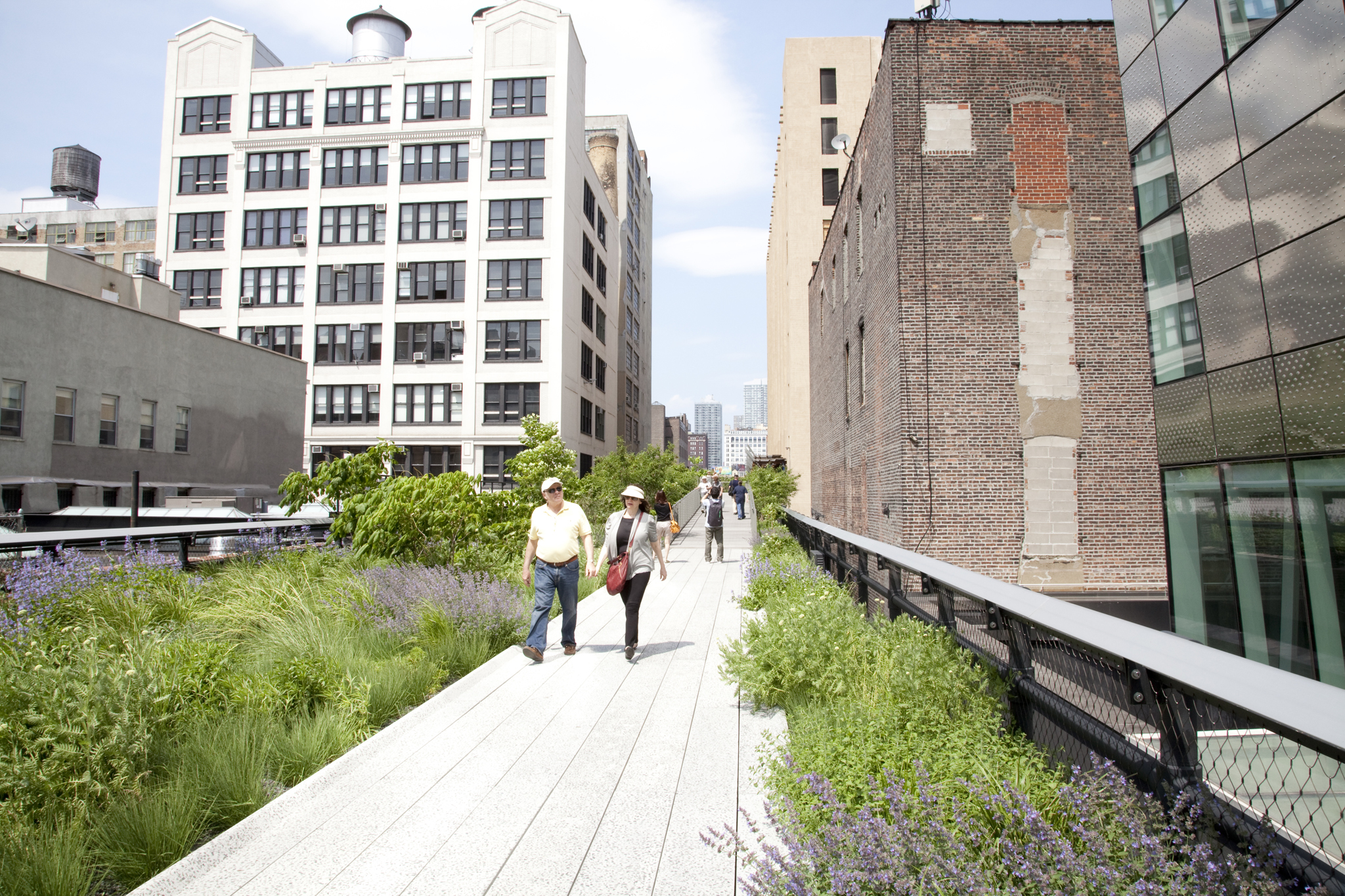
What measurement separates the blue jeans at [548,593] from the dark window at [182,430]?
84.5 feet

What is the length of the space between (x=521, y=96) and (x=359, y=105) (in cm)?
985

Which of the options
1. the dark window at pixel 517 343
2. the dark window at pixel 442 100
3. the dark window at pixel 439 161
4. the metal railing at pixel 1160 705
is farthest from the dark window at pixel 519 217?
the metal railing at pixel 1160 705

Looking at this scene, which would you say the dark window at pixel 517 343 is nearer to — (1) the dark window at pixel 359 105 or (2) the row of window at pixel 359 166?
(2) the row of window at pixel 359 166

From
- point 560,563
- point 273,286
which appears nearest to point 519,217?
point 273,286

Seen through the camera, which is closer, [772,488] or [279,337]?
[772,488]

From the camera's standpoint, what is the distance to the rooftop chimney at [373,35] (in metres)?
48.2

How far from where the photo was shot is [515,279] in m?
43.2

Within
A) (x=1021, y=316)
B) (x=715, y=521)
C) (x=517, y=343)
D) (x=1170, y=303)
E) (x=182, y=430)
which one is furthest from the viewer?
(x=517, y=343)

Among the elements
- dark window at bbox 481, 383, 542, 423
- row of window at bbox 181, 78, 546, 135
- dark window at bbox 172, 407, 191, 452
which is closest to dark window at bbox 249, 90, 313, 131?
row of window at bbox 181, 78, 546, 135

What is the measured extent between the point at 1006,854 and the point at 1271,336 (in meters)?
8.01

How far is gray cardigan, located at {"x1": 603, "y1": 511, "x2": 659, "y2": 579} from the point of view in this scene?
811 centimetres

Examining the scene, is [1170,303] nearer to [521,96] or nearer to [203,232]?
[521,96]

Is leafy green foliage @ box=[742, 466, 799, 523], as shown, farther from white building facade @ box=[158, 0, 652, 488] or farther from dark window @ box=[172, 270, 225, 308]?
dark window @ box=[172, 270, 225, 308]

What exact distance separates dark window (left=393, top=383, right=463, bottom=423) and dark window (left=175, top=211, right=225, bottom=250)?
14.9m
